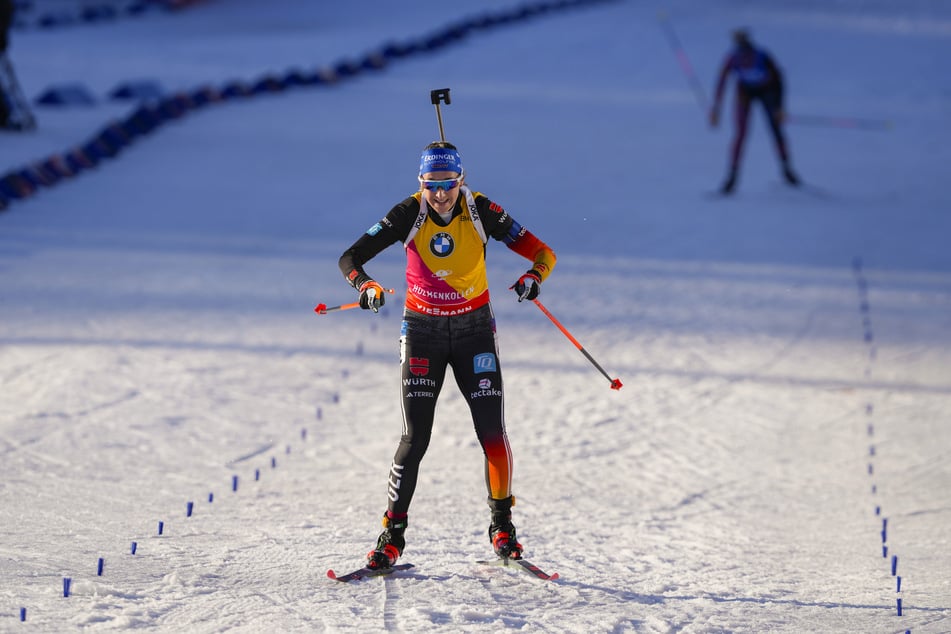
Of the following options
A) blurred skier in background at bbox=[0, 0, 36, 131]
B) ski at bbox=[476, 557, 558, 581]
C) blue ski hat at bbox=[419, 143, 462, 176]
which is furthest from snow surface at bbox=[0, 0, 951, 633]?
blue ski hat at bbox=[419, 143, 462, 176]

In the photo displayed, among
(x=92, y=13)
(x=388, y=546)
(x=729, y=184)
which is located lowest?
(x=388, y=546)

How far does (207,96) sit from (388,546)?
16.6 m

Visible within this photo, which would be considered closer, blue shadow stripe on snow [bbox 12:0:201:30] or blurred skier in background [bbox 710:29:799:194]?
blurred skier in background [bbox 710:29:799:194]

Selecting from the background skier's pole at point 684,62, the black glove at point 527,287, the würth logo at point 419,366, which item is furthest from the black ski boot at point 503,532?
the background skier's pole at point 684,62

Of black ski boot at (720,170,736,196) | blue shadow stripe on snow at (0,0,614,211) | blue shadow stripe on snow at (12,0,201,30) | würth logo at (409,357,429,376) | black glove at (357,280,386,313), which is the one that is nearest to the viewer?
black glove at (357,280,386,313)

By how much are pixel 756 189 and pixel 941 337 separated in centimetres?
598

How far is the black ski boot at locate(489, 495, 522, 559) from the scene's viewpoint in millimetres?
5648

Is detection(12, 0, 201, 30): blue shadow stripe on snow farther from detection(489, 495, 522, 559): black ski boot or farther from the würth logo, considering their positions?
detection(489, 495, 522, 559): black ski boot

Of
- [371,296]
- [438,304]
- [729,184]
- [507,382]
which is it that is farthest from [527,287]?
[729,184]

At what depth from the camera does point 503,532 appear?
18.6 ft

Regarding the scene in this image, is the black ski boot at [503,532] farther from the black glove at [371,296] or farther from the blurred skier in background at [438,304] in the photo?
the black glove at [371,296]

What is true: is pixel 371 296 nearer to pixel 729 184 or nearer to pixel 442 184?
pixel 442 184

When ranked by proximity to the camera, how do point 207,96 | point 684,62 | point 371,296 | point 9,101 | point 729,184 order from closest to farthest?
point 371,296
point 729,184
point 9,101
point 207,96
point 684,62

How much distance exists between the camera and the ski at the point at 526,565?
561cm
